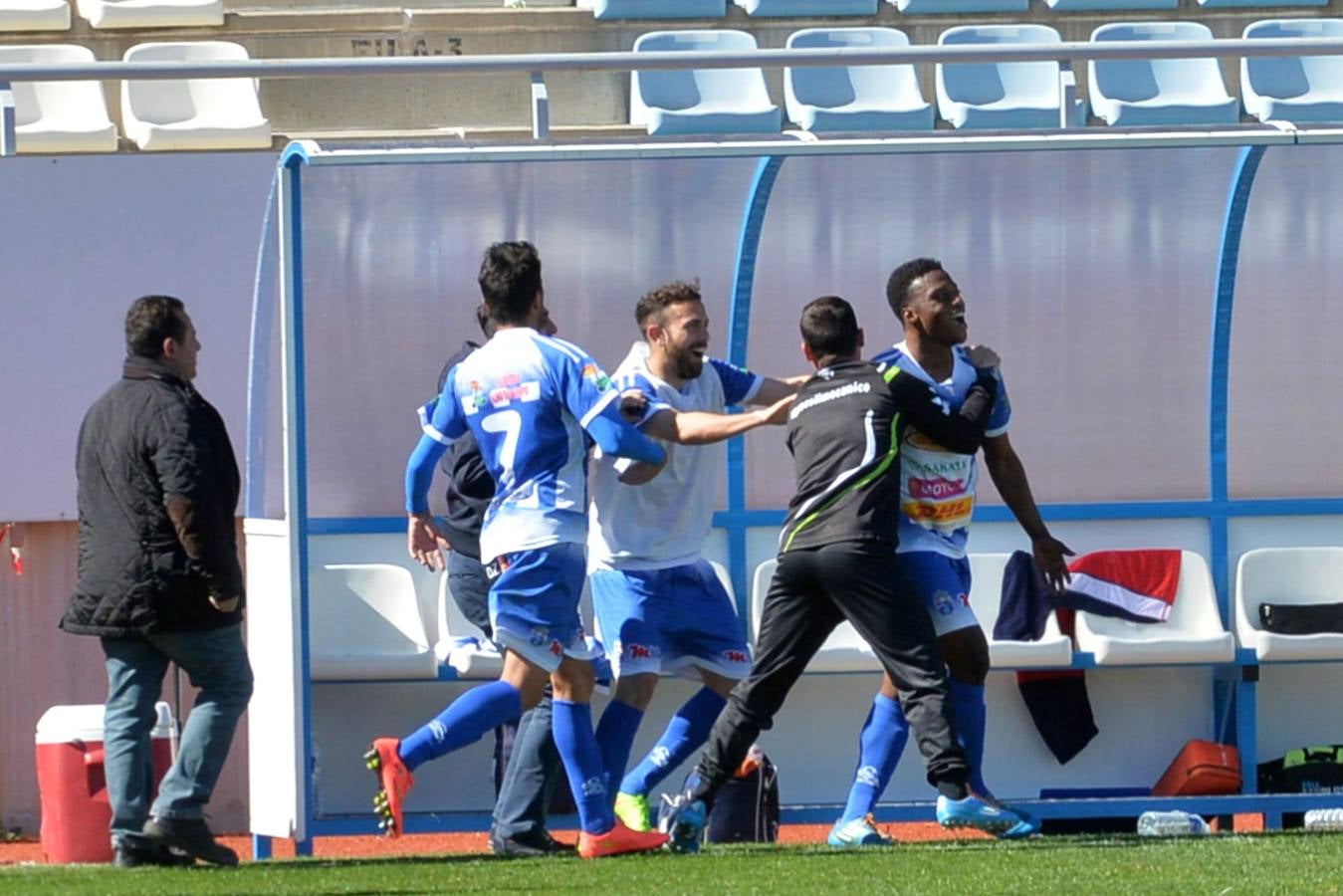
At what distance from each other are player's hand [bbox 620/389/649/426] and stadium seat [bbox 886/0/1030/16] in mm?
8036

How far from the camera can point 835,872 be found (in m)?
5.72

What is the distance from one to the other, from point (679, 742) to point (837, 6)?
810cm

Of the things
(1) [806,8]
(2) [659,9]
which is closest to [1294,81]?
(1) [806,8]

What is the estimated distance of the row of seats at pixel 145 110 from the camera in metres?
11.8

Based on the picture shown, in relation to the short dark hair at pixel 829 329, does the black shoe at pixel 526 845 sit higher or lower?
lower

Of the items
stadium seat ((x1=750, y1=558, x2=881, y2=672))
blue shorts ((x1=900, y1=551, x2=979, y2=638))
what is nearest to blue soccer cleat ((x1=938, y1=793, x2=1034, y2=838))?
blue shorts ((x1=900, y1=551, x2=979, y2=638))

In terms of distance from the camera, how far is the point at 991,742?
8.06m

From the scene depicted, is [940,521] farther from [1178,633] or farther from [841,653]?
[1178,633]

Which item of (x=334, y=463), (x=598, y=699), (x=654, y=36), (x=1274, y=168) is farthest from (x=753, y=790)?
(x=654, y=36)

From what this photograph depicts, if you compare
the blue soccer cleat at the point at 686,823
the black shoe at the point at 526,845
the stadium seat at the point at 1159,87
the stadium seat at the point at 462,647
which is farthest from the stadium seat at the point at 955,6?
the blue soccer cleat at the point at 686,823

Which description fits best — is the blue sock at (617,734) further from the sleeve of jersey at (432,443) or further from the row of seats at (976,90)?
the row of seats at (976,90)

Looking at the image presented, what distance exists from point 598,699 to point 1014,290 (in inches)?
87.7

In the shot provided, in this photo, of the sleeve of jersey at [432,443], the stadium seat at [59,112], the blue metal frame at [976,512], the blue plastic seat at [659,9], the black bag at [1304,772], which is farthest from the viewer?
the blue plastic seat at [659,9]

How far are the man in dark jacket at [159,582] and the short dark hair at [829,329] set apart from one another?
1850mm
